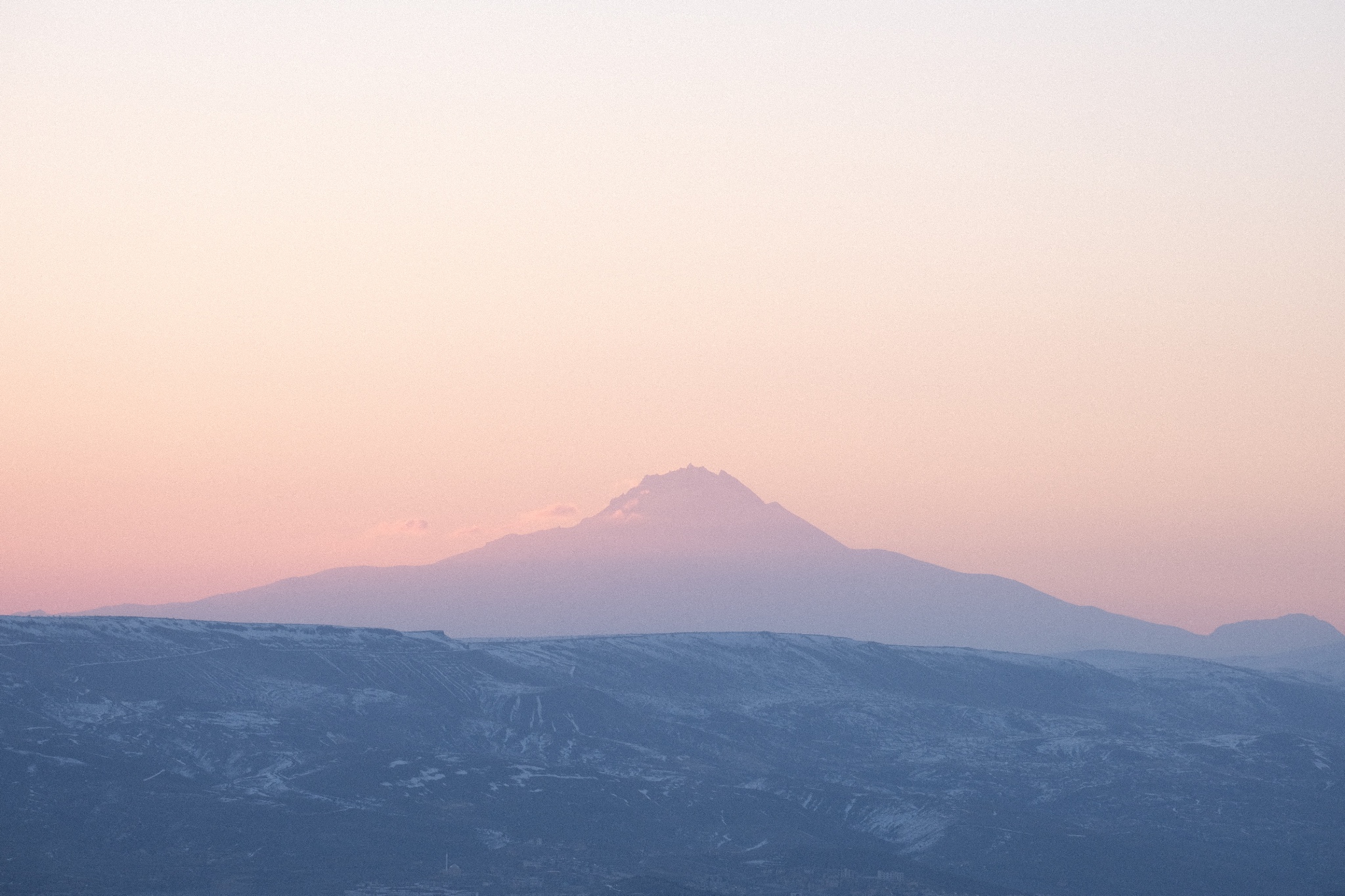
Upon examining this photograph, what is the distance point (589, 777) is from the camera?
12988 cm

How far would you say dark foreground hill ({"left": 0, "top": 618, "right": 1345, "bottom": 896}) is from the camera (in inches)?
4203

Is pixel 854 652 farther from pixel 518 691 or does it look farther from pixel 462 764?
pixel 462 764

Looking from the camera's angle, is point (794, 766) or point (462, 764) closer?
point (462, 764)

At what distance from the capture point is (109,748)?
122 metres

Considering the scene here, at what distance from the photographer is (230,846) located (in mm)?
106438

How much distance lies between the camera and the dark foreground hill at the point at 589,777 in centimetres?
10675

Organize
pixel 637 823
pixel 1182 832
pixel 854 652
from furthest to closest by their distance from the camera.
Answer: pixel 854 652 → pixel 1182 832 → pixel 637 823

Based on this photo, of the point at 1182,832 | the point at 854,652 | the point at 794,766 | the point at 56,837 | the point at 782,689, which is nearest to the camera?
the point at 56,837

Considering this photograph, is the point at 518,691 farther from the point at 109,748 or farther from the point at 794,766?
the point at 109,748

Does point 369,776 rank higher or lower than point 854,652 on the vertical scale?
lower

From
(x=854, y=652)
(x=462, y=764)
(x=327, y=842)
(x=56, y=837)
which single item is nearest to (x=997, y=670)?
(x=854, y=652)

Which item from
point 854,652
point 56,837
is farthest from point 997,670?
point 56,837

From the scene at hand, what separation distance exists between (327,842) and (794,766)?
4836 centimetres

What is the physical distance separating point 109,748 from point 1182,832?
7984 cm
